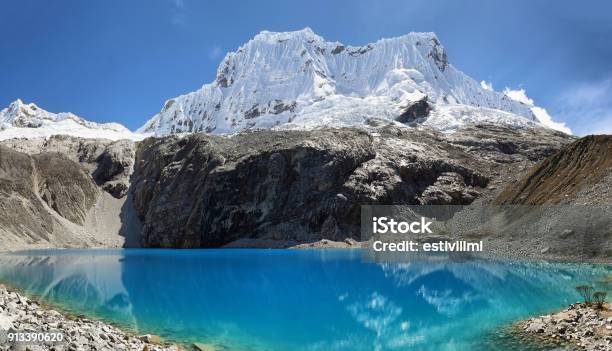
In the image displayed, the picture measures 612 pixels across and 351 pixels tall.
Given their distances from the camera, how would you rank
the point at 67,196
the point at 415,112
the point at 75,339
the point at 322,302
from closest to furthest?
the point at 75,339 < the point at 322,302 < the point at 67,196 < the point at 415,112

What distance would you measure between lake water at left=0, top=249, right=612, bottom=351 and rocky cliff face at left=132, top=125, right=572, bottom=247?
56.7 meters


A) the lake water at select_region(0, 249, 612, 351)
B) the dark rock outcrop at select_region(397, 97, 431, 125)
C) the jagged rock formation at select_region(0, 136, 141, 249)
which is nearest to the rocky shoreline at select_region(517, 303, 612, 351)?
the lake water at select_region(0, 249, 612, 351)

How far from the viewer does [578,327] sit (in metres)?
16.8

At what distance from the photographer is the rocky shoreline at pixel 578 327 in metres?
15.2

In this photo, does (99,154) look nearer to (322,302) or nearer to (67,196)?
(67,196)

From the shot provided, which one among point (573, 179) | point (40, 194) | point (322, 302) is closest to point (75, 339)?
point (322, 302)

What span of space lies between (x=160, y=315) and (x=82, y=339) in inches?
373

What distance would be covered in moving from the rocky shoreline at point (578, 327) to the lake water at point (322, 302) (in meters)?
1.44

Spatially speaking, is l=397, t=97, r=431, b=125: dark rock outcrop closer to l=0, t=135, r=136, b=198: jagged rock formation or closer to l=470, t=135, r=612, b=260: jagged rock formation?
l=0, t=135, r=136, b=198: jagged rock formation

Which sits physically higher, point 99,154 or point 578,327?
point 99,154

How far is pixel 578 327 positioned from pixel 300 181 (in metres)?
88.6

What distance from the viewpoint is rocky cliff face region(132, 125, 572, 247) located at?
100 m

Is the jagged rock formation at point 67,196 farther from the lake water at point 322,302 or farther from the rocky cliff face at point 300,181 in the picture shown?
the lake water at point 322,302

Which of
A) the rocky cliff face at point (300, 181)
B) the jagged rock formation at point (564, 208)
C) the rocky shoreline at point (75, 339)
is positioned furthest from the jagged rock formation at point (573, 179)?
the rocky shoreline at point (75, 339)
